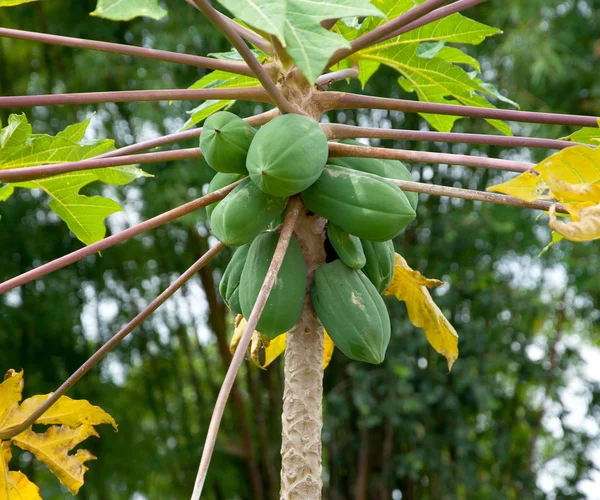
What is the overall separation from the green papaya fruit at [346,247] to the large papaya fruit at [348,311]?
1 cm

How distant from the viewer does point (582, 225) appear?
798 mm

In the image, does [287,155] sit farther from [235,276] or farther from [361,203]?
[235,276]

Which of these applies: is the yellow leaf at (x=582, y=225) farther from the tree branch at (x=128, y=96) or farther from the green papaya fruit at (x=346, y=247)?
the tree branch at (x=128, y=96)

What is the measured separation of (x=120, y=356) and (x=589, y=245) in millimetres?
2372

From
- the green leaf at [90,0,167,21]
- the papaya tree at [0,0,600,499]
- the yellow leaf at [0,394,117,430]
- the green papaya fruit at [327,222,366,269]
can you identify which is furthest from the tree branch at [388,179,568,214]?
the yellow leaf at [0,394,117,430]

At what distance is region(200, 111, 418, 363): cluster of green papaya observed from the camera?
0.85 meters

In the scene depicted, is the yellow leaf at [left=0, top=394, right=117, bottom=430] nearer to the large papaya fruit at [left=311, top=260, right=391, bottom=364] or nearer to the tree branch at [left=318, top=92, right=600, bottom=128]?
the large papaya fruit at [left=311, top=260, right=391, bottom=364]

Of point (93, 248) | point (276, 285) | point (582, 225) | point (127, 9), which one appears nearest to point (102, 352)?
point (93, 248)

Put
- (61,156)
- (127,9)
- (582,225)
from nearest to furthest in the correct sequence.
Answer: (127,9) < (582,225) < (61,156)

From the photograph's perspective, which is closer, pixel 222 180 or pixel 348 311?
pixel 348 311

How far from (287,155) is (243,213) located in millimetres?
97

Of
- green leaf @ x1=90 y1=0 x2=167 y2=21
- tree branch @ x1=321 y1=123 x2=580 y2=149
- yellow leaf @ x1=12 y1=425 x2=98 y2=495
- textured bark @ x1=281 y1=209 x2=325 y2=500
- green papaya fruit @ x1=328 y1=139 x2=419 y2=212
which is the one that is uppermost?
green leaf @ x1=90 y1=0 x2=167 y2=21

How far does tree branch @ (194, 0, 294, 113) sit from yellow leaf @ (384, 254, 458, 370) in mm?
347

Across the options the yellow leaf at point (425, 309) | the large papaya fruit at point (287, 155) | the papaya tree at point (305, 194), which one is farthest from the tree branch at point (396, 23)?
the yellow leaf at point (425, 309)
